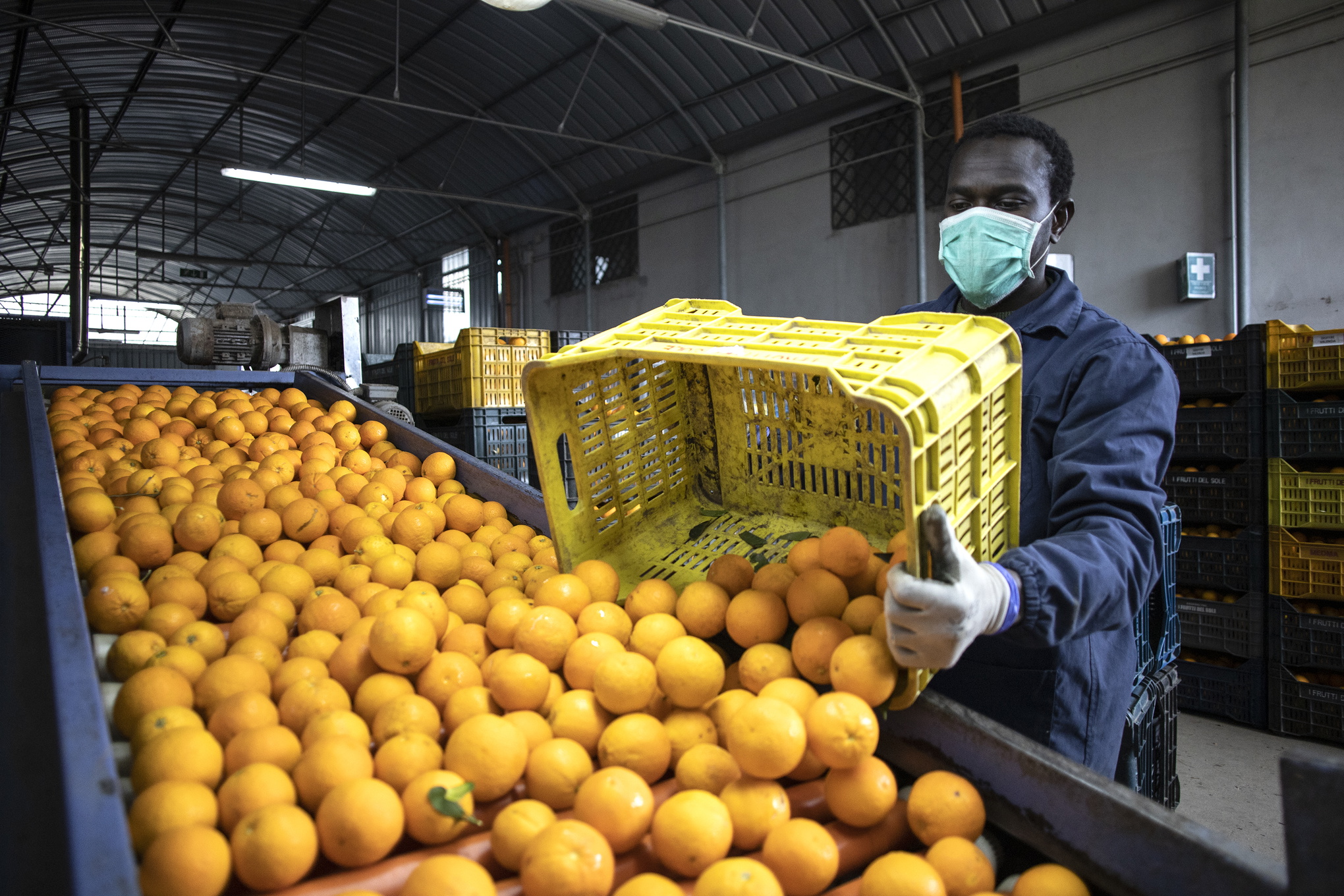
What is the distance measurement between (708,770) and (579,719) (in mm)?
243

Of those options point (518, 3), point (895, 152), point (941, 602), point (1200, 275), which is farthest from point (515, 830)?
point (895, 152)

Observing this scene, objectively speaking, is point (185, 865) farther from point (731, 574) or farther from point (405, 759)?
point (731, 574)

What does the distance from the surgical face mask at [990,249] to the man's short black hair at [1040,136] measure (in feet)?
0.29

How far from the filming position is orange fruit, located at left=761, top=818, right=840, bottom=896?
3.47ft

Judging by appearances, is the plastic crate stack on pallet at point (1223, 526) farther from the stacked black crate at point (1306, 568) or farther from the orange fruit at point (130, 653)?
the orange fruit at point (130, 653)

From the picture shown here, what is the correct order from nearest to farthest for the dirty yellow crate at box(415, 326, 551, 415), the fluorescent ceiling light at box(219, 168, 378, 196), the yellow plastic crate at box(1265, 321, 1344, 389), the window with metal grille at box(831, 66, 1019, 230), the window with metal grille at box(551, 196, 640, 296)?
the yellow plastic crate at box(1265, 321, 1344, 389)
the dirty yellow crate at box(415, 326, 551, 415)
the window with metal grille at box(831, 66, 1019, 230)
the fluorescent ceiling light at box(219, 168, 378, 196)
the window with metal grille at box(551, 196, 640, 296)

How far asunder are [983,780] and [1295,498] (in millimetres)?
4290

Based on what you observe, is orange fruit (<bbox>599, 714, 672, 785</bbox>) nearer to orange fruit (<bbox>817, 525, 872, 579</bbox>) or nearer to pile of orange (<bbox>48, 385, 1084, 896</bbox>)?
pile of orange (<bbox>48, 385, 1084, 896</bbox>)

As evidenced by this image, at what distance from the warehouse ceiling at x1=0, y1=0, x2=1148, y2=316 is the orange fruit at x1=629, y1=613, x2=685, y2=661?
7.72m

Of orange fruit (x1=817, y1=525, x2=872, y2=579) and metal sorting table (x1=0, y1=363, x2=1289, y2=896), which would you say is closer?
Result: metal sorting table (x1=0, y1=363, x2=1289, y2=896)

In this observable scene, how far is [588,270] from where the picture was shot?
14.1m

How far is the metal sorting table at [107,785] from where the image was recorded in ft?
2.94

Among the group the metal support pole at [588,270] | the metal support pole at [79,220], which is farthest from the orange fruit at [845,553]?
the metal support pole at [79,220]

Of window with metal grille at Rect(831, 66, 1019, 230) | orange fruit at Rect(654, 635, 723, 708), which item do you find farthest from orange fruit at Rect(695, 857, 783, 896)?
window with metal grille at Rect(831, 66, 1019, 230)
